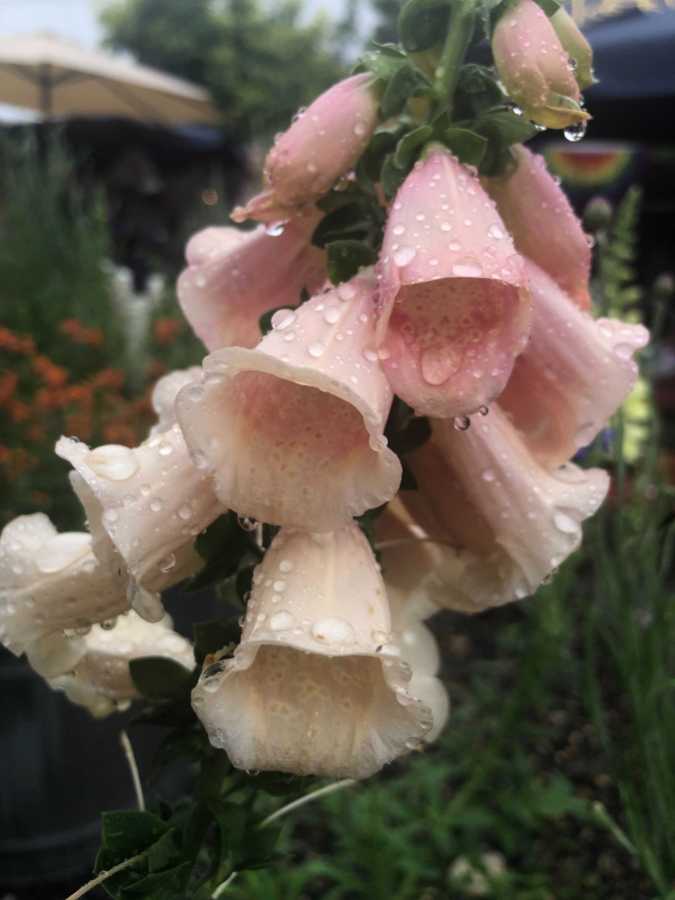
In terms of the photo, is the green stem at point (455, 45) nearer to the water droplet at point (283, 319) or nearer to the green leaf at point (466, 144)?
the green leaf at point (466, 144)

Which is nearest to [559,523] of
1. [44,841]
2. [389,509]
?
A: [389,509]

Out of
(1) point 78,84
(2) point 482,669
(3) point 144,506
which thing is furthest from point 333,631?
(1) point 78,84

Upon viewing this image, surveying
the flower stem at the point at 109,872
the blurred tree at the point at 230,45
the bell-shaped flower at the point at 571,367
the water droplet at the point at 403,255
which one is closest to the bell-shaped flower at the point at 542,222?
the bell-shaped flower at the point at 571,367

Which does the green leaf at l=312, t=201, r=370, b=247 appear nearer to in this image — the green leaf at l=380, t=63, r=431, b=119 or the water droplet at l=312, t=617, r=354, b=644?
the green leaf at l=380, t=63, r=431, b=119

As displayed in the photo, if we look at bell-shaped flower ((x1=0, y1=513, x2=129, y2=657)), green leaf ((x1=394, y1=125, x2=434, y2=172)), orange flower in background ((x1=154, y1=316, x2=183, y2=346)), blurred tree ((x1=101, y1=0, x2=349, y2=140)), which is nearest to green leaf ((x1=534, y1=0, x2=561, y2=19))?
green leaf ((x1=394, y1=125, x2=434, y2=172))

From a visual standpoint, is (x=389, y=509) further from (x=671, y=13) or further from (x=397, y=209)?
(x=671, y=13)

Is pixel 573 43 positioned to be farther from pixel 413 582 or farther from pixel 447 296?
pixel 413 582
